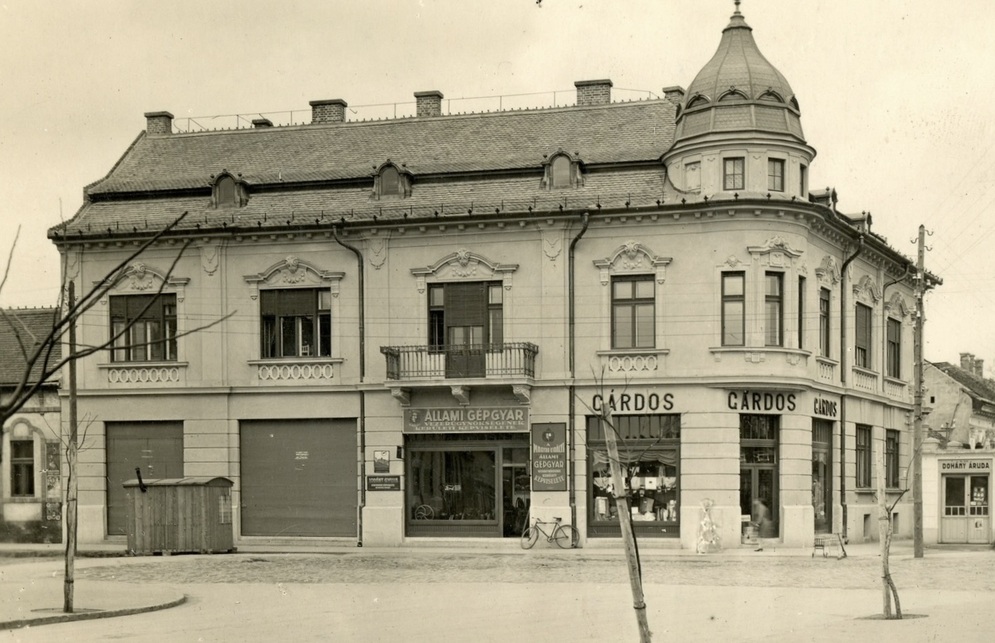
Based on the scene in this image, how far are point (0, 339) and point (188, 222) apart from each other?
8.51 metres

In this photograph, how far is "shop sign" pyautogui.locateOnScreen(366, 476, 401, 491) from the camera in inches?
1281

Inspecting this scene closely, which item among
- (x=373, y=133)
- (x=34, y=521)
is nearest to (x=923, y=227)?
(x=373, y=133)

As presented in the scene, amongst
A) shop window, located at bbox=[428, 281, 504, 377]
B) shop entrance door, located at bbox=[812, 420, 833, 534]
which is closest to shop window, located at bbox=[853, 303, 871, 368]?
shop entrance door, located at bbox=[812, 420, 833, 534]

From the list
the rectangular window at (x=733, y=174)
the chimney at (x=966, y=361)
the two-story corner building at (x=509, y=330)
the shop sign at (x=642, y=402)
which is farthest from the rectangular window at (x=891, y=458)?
the chimney at (x=966, y=361)

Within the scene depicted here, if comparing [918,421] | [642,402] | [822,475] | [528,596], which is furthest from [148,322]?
[918,421]

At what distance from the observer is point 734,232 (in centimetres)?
3081

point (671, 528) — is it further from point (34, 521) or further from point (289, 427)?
point (34, 521)

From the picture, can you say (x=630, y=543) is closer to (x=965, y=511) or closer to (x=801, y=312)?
(x=801, y=312)

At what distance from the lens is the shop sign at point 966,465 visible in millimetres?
33344

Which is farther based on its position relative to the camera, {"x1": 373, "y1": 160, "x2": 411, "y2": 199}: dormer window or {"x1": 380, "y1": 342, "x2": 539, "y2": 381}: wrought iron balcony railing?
{"x1": 373, "y1": 160, "x2": 411, "y2": 199}: dormer window

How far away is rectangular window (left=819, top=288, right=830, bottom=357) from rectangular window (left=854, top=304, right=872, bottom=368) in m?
2.50

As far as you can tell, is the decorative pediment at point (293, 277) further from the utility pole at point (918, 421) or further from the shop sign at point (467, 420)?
the utility pole at point (918, 421)

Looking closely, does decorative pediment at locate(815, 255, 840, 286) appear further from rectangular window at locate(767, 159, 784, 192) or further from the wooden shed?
the wooden shed

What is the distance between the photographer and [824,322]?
33.3 meters
